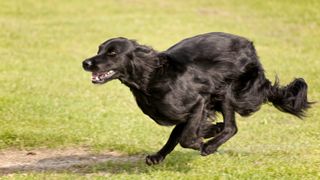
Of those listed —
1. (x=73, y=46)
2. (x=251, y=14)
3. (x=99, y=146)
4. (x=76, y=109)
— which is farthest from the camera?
(x=251, y=14)

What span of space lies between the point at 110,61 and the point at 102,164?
5.53ft

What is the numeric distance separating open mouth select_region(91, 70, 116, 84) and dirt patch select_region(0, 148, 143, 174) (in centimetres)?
147

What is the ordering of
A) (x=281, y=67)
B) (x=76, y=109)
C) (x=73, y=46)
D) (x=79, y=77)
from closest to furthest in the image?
(x=76, y=109) → (x=79, y=77) → (x=281, y=67) → (x=73, y=46)

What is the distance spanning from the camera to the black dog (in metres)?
7.70

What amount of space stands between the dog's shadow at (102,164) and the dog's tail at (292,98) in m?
1.31

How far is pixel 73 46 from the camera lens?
2102cm

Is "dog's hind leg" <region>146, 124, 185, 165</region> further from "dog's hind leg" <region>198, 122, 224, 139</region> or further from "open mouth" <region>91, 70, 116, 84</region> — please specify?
"open mouth" <region>91, 70, 116, 84</region>

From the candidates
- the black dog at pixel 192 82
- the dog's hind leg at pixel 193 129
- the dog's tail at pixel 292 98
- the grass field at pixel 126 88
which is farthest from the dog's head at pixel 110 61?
the dog's tail at pixel 292 98

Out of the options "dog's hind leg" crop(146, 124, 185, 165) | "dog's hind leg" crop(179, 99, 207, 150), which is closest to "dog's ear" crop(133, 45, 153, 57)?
"dog's hind leg" crop(179, 99, 207, 150)

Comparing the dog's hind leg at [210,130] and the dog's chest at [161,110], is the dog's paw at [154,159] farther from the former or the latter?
the dog's hind leg at [210,130]

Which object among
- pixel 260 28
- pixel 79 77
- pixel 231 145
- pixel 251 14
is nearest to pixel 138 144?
pixel 231 145

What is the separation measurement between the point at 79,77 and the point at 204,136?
819 centimetres

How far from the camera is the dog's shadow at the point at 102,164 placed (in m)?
8.35

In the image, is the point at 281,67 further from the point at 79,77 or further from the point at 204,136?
the point at 204,136
